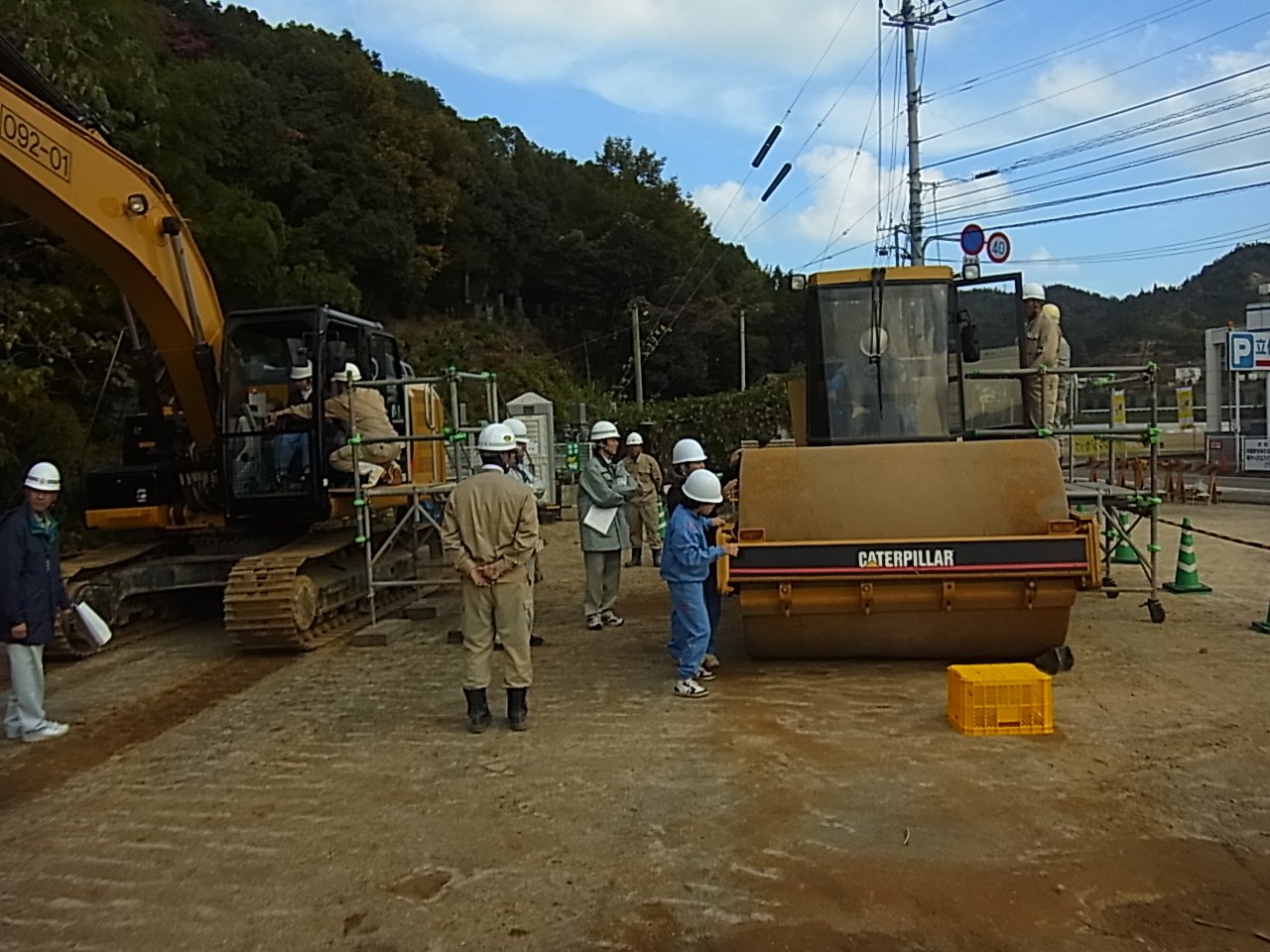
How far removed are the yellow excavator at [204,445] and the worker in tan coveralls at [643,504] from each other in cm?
304

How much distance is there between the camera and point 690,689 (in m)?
7.61

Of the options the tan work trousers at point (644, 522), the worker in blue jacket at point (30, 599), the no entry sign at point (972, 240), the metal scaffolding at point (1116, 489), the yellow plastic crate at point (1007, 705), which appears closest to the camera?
the yellow plastic crate at point (1007, 705)

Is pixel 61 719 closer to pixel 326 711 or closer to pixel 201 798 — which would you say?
pixel 326 711

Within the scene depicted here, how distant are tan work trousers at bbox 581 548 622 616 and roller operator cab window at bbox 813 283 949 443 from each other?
2.25m

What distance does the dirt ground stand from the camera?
4320mm

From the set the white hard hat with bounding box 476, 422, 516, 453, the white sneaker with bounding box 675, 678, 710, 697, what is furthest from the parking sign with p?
the white hard hat with bounding box 476, 422, 516, 453

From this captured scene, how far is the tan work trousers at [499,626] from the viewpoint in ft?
22.9

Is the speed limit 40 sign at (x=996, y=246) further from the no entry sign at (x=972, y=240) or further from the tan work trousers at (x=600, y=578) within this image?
the tan work trousers at (x=600, y=578)

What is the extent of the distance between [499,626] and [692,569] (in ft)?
4.36

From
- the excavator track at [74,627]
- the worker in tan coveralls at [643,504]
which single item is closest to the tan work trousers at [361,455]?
the excavator track at [74,627]

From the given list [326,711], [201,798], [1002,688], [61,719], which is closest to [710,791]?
[1002,688]

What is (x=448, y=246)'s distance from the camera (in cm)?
4575

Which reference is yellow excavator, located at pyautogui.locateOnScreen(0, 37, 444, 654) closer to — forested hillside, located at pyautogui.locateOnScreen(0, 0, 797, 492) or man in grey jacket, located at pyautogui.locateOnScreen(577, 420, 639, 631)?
man in grey jacket, located at pyautogui.locateOnScreen(577, 420, 639, 631)

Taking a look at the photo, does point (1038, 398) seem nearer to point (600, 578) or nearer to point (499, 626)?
point (600, 578)
